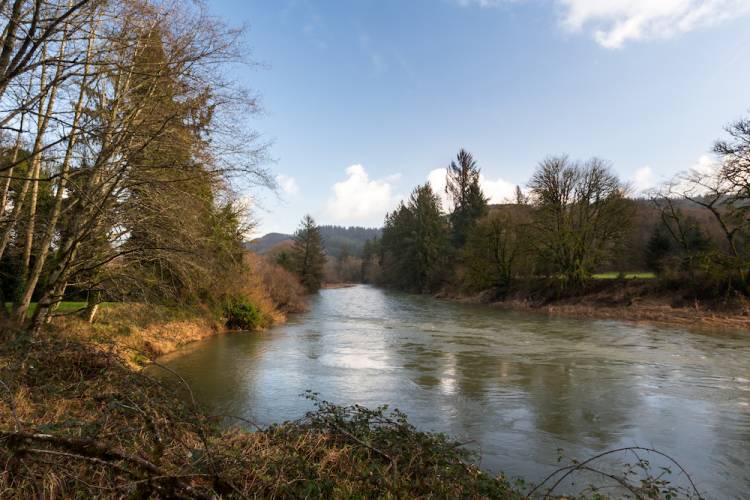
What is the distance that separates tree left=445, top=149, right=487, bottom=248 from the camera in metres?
52.3

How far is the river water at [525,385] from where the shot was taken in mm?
7016

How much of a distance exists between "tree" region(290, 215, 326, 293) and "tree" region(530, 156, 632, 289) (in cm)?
3135

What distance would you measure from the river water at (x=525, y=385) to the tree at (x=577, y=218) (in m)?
11.1

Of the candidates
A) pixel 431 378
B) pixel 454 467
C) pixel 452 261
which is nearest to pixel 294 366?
pixel 431 378

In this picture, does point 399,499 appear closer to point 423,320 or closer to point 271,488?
point 271,488

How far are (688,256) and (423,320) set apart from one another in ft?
52.4

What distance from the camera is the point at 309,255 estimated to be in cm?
5816

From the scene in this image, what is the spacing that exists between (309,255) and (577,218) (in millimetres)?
35296

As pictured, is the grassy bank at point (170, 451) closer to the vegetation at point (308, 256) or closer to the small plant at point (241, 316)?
the small plant at point (241, 316)

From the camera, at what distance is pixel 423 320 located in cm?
2514

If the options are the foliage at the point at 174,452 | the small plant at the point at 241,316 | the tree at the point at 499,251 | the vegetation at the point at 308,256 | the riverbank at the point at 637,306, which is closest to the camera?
the foliage at the point at 174,452

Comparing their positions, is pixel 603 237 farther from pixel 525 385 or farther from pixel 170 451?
pixel 170 451

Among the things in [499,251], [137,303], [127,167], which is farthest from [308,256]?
[127,167]

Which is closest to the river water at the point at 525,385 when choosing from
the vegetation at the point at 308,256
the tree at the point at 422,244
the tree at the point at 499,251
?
the tree at the point at 499,251
